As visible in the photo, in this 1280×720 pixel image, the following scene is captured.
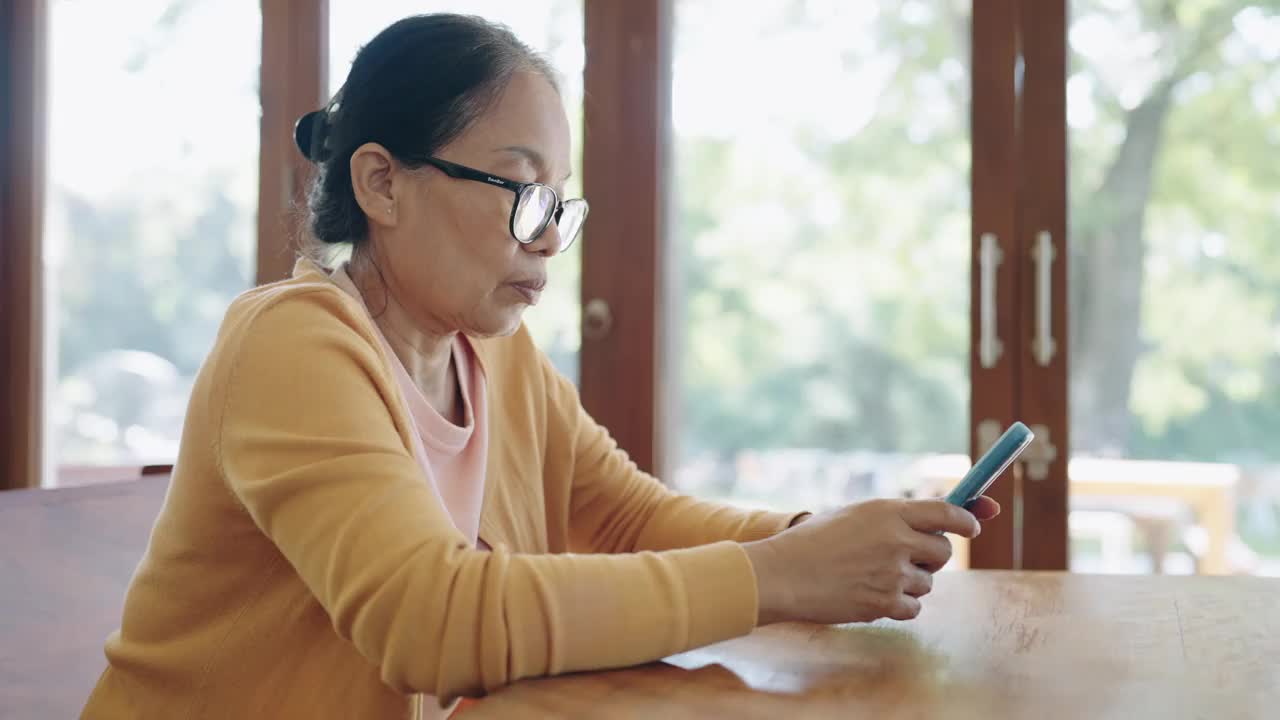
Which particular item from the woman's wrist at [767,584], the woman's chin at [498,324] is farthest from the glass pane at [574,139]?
the woman's wrist at [767,584]

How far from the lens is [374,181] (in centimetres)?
120

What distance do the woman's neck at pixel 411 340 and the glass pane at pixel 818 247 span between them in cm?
125

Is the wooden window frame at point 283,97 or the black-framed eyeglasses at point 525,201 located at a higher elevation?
the wooden window frame at point 283,97

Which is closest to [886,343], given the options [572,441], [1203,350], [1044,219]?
[1044,219]

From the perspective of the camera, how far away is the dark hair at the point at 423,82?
1154 millimetres

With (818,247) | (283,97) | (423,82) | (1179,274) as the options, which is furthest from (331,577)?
(283,97)

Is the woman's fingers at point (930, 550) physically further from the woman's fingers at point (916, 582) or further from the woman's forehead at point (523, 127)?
the woman's forehead at point (523, 127)

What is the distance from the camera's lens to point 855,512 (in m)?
0.95

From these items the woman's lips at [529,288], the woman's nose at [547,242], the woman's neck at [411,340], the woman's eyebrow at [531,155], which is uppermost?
the woman's eyebrow at [531,155]

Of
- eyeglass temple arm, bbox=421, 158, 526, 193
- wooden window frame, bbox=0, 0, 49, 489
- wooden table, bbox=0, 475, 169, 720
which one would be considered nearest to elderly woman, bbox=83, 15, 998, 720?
eyeglass temple arm, bbox=421, 158, 526, 193

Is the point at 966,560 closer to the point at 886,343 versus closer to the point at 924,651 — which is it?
the point at 886,343

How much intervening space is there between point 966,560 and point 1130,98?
A: 96cm

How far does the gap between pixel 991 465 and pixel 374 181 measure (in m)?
0.69

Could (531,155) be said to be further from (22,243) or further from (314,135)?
(22,243)
